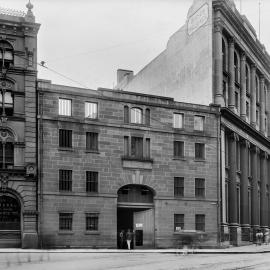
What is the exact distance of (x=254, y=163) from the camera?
62188mm

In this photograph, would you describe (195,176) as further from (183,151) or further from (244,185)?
(244,185)

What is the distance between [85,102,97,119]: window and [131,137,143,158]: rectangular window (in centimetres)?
371

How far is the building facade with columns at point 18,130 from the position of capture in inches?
1639

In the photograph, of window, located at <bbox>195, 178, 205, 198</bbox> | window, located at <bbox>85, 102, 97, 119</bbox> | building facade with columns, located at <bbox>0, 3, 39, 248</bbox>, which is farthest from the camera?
window, located at <bbox>195, 178, 205, 198</bbox>

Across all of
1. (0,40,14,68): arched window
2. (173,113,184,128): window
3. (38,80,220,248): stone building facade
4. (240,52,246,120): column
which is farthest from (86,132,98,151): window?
(240,52,246,120): column

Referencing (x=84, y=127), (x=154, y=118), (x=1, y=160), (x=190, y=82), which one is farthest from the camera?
(x=190, y=82)

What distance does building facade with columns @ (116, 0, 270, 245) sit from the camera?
5419 centimetres

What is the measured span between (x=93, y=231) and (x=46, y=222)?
3.77 metres

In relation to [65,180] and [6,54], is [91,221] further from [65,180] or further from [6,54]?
[6,54]

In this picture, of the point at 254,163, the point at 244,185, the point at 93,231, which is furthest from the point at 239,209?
the point at 93,231

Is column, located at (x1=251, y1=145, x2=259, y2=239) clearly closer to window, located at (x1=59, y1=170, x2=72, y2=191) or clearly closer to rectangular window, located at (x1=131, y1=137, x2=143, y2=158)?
rectangular window, located at (x1=131, y1=137, x2=143, y2=158)

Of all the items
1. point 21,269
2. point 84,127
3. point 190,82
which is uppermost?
point 190,82

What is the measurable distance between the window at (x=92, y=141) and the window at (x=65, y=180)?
8.23 ft

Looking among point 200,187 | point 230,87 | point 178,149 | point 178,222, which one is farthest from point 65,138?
point 230,87
